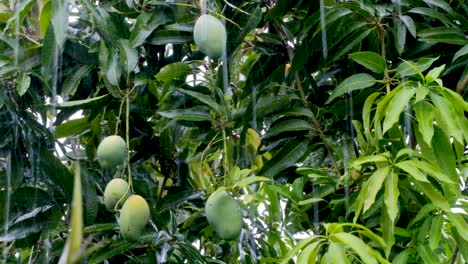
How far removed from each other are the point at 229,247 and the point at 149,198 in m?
0.34

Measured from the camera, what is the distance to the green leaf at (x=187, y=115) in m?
1.48

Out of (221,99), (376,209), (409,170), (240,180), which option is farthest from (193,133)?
(409,170)

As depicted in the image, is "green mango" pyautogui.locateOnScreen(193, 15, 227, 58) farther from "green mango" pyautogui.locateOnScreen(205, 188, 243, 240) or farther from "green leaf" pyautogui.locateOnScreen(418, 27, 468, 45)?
"green leaf" pyautogui.locateOnScreen(418, 27, 468, 45)

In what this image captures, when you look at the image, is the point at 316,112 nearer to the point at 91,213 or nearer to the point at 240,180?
the point at 240,180

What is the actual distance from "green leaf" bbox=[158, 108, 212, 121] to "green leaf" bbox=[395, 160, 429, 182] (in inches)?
19.6

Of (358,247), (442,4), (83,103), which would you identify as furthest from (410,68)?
(83,103)

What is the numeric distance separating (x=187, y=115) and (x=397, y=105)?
51 cm

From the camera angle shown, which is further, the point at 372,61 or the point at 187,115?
the point at 187,115

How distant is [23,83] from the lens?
4.75 ft

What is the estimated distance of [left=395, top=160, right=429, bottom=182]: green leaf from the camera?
1.06 m

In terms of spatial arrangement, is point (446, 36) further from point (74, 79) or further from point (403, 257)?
point (74, 79)

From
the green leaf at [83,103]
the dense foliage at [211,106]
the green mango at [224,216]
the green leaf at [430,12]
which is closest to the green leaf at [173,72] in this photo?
the dense foliage at [211,106]

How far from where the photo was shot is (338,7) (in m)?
1.43

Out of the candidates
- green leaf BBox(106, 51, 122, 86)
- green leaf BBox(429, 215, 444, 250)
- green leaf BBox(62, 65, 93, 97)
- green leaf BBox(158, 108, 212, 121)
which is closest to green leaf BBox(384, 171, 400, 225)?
green leaf BBox(429, 215, 444, 250)
